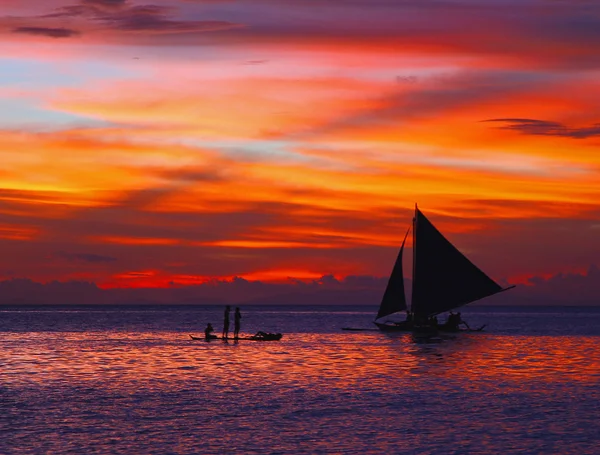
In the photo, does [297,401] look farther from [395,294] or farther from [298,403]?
[395,294]

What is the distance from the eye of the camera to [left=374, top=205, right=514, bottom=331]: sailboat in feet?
281

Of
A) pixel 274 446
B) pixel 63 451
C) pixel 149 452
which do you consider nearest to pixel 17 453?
pixel 63 451

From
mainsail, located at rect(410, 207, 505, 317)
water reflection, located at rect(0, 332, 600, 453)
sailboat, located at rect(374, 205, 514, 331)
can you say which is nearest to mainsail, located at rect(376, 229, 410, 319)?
sailboat, located at rect(374, 205, 514, 331)

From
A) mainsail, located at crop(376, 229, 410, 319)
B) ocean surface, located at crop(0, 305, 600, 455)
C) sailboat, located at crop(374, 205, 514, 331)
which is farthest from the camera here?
mainsail, located at crop(376, 229, 410, 319)

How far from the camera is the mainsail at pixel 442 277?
281ft

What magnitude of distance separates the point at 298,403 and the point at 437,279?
49.3m

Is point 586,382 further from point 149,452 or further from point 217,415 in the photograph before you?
point 149,452

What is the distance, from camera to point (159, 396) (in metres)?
40.7

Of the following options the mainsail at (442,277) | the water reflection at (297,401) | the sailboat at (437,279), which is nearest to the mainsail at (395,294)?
the sailboat at (437,279)

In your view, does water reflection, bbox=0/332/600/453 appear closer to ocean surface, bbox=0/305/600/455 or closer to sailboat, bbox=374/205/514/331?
ocean surface, bbox=0/305/600/455

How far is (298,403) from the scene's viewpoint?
38.6m

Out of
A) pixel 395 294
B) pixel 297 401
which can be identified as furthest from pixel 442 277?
pixel 297 401

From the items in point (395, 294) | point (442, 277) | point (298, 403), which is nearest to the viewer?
point (298, 403)

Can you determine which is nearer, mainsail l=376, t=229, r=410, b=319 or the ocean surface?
the ocean surface
